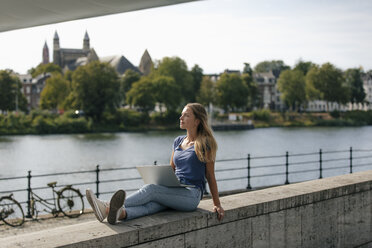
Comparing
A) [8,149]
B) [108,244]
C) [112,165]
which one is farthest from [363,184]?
[8,149]

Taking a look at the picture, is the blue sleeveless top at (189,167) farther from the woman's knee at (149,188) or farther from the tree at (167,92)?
the tree at (167,92)

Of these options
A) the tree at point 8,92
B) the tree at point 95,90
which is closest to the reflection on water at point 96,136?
the tree at point 95,90

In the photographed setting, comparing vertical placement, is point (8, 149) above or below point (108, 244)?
below

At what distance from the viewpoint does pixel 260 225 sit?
14.4 feet

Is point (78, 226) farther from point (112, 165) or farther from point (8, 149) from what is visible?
point (8, 149)

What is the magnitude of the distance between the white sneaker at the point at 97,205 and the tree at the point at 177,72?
67782mm

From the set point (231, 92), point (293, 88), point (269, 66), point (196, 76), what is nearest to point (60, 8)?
point (231, 92)

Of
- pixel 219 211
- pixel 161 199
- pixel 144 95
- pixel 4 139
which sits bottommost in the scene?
pixel 4 139

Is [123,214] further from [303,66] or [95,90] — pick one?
[303,66]

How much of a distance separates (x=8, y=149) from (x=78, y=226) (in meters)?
44.9

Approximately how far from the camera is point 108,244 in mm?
3297

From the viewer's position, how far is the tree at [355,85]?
90.6 meters

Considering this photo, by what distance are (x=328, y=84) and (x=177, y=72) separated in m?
29.6

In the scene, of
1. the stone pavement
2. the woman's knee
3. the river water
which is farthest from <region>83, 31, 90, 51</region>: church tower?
the woman's knee
